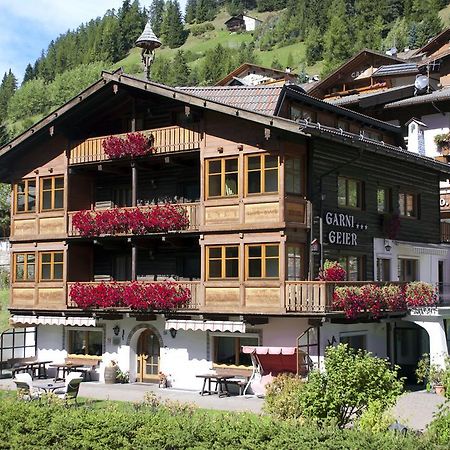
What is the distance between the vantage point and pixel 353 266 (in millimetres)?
30172

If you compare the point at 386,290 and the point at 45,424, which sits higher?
the point at 386,290

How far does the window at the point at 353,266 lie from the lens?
97.4 ft

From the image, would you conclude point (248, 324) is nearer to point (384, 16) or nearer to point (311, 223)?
point (311, 223)

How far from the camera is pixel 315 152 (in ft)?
92.1

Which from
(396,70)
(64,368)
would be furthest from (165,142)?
(396,70)

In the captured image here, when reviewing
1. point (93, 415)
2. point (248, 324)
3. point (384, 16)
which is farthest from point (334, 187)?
point (384, 16)

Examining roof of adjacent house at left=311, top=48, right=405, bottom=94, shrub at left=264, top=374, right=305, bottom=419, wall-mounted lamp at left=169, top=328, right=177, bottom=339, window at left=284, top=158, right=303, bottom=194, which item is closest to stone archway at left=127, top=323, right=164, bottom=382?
wall-mounted lamp at left=169, top=328, right=177, bottom=339

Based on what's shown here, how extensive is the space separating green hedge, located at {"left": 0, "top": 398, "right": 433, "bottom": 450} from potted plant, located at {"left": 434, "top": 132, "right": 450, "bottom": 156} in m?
29.7

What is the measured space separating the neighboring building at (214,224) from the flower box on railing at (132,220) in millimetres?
135

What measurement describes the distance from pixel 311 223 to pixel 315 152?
242 centimetres

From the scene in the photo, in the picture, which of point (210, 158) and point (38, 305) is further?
point (38, 305)

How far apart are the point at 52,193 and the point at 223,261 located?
8.73 metres

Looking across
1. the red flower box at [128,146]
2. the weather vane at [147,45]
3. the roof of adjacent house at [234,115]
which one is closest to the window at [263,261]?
the roof of adjacent house at [234,115]

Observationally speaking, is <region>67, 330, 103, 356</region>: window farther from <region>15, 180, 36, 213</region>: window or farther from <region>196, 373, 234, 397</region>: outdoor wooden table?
<region>196, 373, 234, 397</region>: outdoor wooden table
